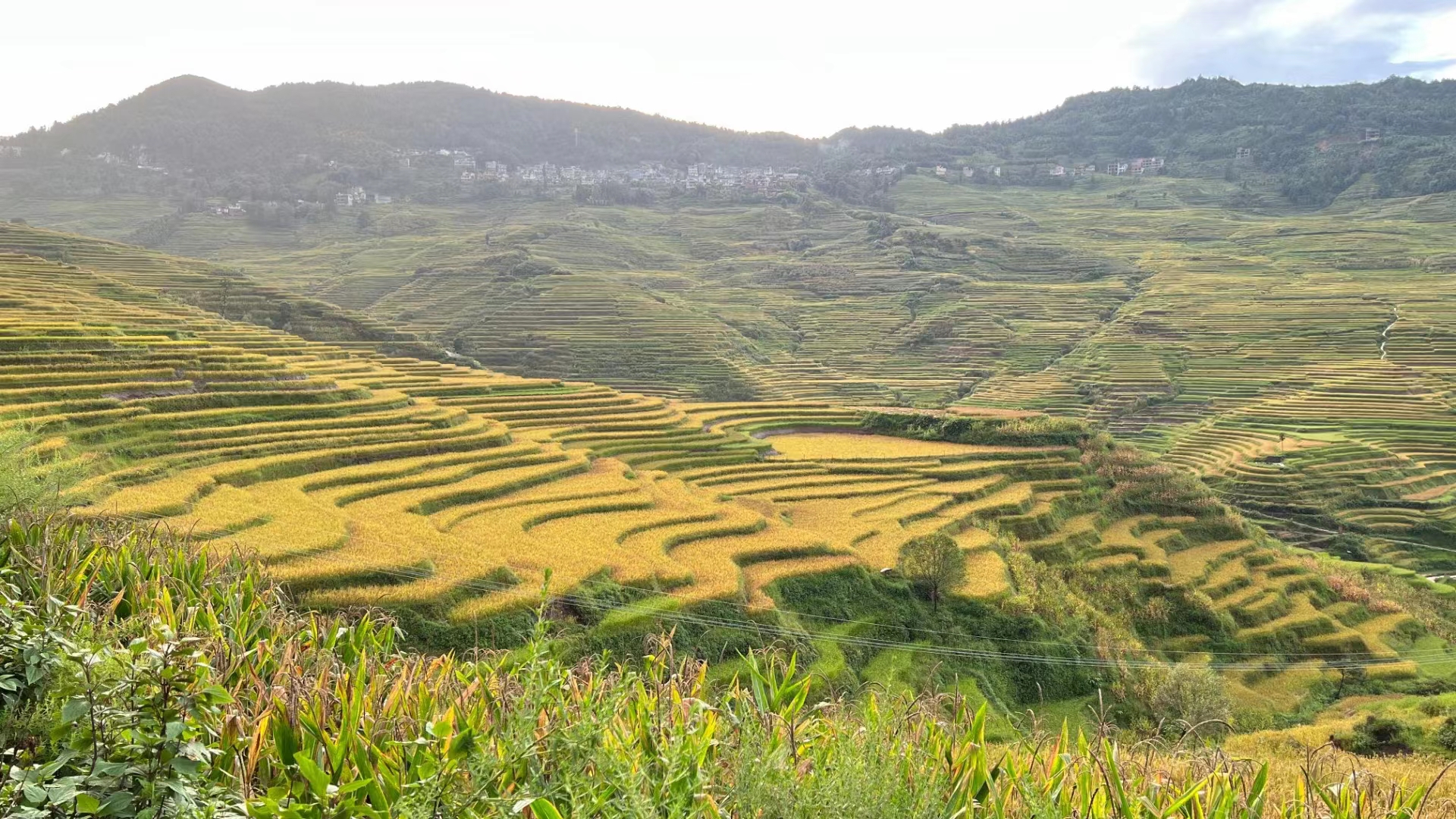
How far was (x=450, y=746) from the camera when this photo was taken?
445cm

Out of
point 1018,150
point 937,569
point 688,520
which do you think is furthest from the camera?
point 1018,150

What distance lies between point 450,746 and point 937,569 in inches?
725

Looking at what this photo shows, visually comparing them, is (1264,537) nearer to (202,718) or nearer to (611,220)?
(202,718)

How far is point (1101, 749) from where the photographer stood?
5.63m

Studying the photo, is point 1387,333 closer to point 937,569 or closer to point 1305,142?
point 937,569

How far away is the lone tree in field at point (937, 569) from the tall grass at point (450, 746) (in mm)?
14941

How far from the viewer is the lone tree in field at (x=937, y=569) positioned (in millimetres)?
21203

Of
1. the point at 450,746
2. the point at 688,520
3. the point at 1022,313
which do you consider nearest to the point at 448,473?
the point at 688,520

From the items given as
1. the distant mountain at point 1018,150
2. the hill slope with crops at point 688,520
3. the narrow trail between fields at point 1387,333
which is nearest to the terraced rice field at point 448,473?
the hill slope with crops at point 688,520

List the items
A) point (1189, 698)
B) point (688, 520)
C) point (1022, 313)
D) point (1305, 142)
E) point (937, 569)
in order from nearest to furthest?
1. point (1189, 698)
2. point (937, 569)
3. point (688, 520)
4. point (1022, 313)
5. point (1305, 142)

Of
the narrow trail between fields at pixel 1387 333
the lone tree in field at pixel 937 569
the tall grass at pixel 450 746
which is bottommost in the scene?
the lone tree in field at pixel 937 569

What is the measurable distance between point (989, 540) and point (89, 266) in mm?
69325

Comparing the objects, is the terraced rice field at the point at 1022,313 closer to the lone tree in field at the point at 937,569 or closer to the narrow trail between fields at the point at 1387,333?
the narrow trail between fields at the point at 1387,333

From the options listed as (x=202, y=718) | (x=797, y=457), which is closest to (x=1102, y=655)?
(x=797, y=457)
